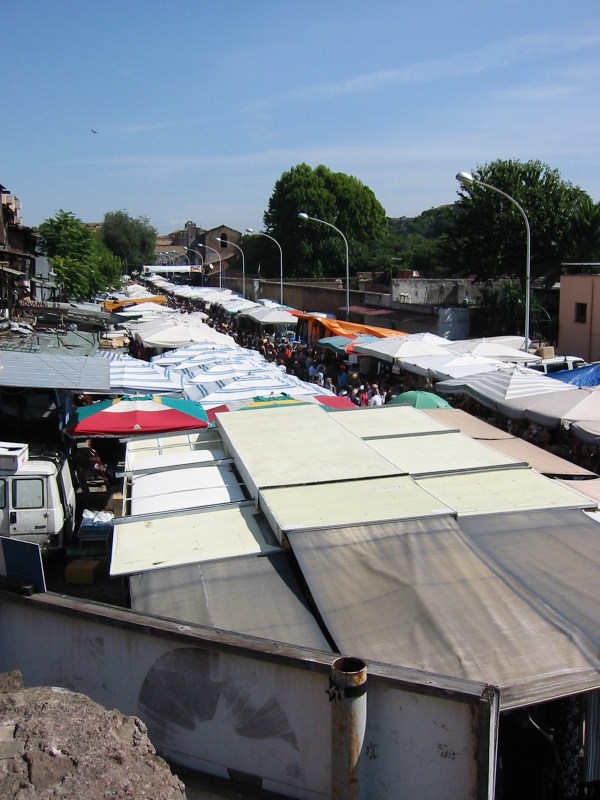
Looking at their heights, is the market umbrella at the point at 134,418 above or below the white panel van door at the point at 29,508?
above

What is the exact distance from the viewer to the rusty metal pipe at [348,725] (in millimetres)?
3748

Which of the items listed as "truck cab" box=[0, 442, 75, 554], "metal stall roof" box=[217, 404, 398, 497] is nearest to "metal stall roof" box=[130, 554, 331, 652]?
"metal stall roof" box=[217, 404, 398, 497]

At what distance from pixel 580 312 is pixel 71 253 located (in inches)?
848

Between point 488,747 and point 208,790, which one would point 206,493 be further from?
point 488,747

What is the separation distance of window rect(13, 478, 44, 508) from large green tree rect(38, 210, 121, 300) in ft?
77.8

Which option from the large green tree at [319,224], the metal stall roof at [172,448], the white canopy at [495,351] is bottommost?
the metal stall roof at [172,448]

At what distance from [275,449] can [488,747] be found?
17.1 feet

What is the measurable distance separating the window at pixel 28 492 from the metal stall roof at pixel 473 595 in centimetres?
442

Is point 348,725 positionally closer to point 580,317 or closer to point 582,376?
point 582,376

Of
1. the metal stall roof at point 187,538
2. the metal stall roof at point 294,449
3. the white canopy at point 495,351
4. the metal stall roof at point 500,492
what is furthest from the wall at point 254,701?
the white canopy at point 495,351

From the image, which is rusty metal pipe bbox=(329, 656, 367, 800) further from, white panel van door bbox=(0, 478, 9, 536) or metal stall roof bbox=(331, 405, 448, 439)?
white panel van door bbox=(0, 478, 9, 536)

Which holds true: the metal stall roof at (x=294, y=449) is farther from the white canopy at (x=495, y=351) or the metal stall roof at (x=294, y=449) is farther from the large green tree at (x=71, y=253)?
the large green tree at (x=71, y=253)

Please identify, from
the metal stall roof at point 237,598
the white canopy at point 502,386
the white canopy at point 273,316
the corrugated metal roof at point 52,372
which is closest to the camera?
the metal stall roof at point 237,598

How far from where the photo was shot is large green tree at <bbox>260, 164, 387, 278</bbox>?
208 ft
